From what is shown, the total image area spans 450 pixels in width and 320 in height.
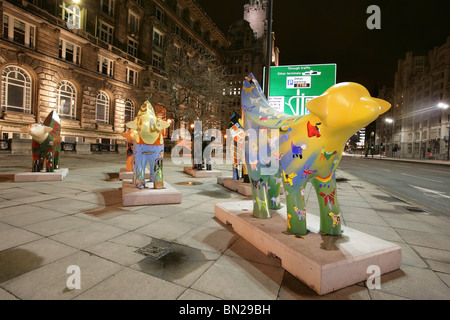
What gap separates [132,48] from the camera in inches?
1127

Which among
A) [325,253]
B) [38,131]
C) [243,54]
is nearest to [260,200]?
[325,253]

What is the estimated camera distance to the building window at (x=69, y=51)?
20766 mm

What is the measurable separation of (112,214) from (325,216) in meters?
3.22

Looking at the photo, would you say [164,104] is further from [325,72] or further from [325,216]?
[325,216]

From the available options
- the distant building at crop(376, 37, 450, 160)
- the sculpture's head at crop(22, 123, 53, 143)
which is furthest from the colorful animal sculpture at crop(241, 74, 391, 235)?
the distant building at crop(376, 37, 450, 160)

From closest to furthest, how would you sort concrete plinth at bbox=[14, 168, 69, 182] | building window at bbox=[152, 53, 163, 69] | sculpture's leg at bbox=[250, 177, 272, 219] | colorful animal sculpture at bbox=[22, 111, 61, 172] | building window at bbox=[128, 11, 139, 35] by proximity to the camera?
sculpture's leg at bbox=[250, 177, 272, 219] < concrete plinth at bbox=[14, 168, 69, 182] < colorful animal sculpture at bbox=[22, 111, 61, 172] < building window at bbox=[128, 11, 139, 35] < building window at bbox=[152, 53, 163, 69]

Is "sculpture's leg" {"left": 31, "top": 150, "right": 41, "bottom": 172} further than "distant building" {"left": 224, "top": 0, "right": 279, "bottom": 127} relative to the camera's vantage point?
No

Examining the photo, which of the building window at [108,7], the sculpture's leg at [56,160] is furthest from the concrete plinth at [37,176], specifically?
the building window at [108,7]

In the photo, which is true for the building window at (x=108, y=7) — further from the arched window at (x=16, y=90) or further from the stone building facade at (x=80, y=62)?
the arched window at (x=16, y=90)

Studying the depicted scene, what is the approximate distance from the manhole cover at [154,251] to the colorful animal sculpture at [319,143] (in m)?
1.28

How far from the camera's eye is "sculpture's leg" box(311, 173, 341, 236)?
2.39 m

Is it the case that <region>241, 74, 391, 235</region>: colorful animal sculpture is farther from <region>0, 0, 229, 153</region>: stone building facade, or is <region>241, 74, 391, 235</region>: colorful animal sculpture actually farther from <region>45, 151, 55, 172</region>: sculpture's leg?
<region>0, 0, 229, 153</region>: stone building facade

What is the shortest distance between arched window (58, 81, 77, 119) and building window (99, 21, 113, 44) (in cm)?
746
